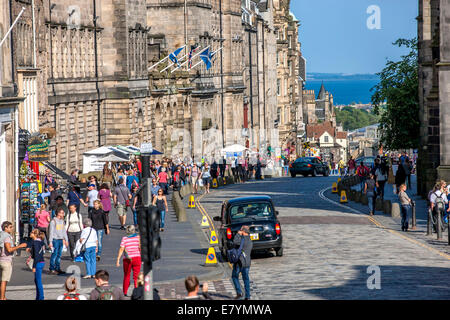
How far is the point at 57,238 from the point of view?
2580cm

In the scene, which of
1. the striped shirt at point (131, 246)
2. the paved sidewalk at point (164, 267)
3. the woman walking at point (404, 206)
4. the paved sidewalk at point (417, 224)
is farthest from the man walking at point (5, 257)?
the woman walking at point (404, 206)

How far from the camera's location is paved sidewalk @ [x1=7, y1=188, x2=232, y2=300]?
23.6 metres

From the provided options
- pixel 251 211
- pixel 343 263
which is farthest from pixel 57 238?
pixel 343 263

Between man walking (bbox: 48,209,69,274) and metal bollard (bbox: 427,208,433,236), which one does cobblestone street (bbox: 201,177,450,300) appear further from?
man walking (bbox: 48,209,69,274)

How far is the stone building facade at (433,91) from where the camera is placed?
4275 centimetres

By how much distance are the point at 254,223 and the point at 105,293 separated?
12463 millimetres

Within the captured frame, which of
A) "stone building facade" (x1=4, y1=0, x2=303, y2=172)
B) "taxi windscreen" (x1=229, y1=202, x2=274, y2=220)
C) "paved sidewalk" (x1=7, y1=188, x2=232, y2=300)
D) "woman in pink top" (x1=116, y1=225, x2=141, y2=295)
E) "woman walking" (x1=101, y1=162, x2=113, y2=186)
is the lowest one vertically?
"paved sidewalk" (x1=7, y1=188, x2=232, y2=300)

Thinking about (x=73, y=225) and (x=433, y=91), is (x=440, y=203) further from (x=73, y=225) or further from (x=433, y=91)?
(x=433, y=91)

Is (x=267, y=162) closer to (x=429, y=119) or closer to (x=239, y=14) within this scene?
(x=239, y=14)

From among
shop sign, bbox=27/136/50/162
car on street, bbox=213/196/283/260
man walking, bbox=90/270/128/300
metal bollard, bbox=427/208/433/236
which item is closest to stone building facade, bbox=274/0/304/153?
shop sign, bbox=27/136/50/162

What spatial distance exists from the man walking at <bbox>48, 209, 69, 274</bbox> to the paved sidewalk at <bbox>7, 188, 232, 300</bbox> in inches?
12.3

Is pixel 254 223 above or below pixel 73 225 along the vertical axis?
below
